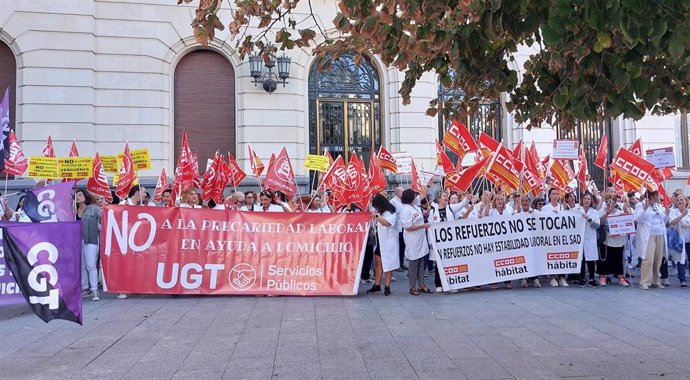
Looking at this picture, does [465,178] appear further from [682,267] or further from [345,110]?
[345,110]

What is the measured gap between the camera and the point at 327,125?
17719 mm

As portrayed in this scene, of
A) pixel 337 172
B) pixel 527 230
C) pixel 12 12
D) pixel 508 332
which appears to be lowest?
pixel 508 332

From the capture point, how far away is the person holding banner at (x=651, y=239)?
35.6 ft

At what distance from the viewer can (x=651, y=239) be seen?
10914mm

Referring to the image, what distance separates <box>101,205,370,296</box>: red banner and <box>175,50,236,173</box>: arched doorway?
7412mm

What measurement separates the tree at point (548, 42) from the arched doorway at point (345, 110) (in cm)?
1212

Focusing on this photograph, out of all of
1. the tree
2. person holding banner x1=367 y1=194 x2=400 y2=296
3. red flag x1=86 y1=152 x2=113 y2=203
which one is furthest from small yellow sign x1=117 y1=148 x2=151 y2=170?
the tree

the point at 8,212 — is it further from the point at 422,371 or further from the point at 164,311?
the point at 422,371

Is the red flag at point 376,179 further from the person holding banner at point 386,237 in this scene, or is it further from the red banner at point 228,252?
the red banner at point 228,252

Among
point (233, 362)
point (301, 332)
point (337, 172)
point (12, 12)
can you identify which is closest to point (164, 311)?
point (301, 332)

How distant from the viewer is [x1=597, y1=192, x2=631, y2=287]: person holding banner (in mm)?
11047

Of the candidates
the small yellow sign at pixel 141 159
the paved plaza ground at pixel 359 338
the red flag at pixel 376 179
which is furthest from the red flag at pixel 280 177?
the small yellow sign at pixel 141 159

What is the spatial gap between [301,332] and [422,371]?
2.09 m

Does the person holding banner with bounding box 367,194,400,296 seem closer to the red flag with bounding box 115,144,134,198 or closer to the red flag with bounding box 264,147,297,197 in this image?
the red flag with bounding box 264,147,297,197
